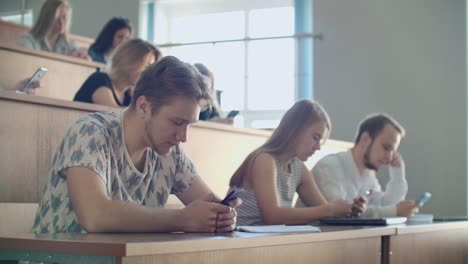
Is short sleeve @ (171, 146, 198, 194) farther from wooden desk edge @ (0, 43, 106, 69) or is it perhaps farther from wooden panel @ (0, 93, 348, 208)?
wooden desk edge @ (0, 43, 106, 69)

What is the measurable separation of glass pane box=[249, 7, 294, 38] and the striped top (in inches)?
124

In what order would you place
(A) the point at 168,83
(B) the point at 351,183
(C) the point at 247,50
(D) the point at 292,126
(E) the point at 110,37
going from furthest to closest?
(C) the point at 247,50
(E) the point at 110,37
(B) the point at 351,183
(D) the point at 292,126
(A) the point at 168,83

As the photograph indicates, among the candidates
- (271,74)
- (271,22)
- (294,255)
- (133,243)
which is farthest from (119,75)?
(271,22)

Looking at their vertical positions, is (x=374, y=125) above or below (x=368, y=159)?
above

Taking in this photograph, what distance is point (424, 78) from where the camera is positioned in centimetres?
529

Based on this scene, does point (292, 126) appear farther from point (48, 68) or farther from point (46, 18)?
point (46, 18)

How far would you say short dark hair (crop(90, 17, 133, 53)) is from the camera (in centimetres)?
488

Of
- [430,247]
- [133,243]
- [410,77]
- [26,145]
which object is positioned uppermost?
[410,77]

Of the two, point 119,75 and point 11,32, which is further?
point 11,32

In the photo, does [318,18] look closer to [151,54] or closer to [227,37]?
[227,37]

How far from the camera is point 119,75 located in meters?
3.52

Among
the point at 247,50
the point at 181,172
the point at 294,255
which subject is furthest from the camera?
the point at 247,50

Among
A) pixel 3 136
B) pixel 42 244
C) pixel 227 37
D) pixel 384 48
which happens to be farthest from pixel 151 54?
pixel 227 37

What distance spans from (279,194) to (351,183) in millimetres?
795
